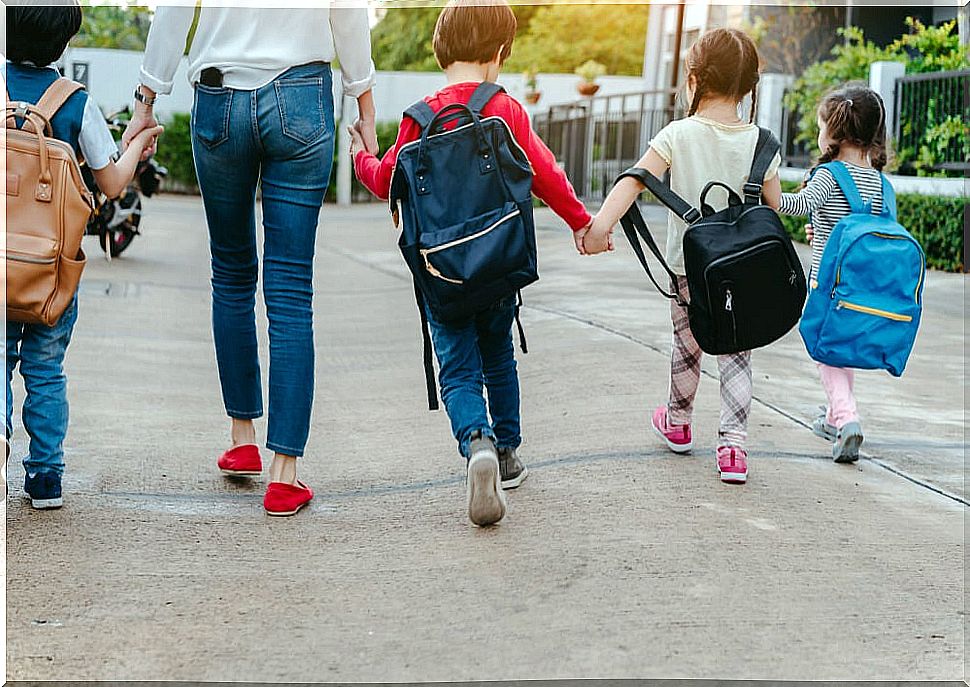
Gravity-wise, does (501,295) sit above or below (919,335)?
above

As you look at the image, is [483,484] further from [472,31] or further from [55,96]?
[55,96]

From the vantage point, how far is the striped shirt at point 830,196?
464cm

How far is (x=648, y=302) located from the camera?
27.6 ft

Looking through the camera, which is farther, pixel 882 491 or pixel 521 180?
pixel 882 491

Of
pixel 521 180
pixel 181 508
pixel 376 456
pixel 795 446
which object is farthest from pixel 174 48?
pixel 795 446

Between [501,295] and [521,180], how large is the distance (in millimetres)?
338

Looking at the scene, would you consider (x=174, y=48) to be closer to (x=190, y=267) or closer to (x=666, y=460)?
(x=666, y=460)

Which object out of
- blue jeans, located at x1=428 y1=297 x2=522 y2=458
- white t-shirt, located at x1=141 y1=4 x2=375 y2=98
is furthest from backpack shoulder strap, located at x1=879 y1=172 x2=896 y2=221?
white t-shirt, located at x1=141 y1=4 x2=375 y2=98

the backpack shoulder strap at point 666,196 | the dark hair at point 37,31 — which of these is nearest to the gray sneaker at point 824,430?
the backpack shoulder strap at point 666,196

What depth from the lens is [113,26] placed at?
4112cm

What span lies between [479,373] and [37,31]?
1635mm

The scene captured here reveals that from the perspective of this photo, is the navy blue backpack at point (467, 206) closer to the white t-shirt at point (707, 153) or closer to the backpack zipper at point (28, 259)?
the white t-shirt at point (707, 153)

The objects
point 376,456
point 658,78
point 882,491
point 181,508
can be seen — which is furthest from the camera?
point 658,78

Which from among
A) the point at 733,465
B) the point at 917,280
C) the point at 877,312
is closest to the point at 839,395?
the point at 877,312
